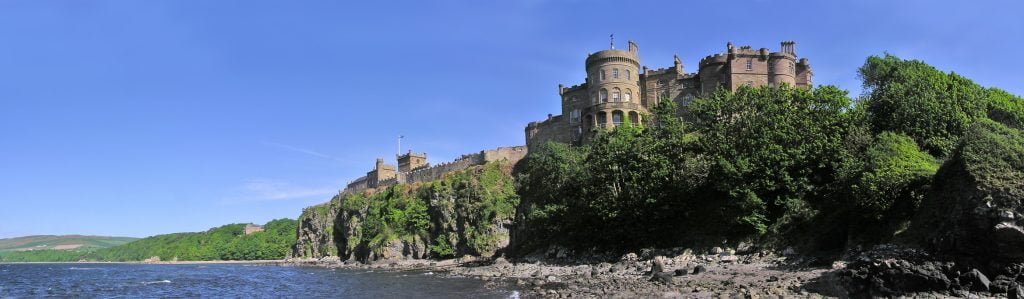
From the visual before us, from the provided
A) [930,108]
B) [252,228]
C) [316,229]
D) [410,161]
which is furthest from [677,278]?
[252,228]

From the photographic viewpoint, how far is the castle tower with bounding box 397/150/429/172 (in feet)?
356

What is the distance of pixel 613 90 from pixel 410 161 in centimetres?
4492

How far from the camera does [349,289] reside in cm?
4453

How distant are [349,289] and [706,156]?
83.1ft

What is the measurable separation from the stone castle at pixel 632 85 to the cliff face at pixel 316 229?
3825cm

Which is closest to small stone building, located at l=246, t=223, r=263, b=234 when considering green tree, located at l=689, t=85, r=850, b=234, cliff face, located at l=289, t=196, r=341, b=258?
cliff face, located at l=289, t=196, r=341, b=258

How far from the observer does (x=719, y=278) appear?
3127 centimetres

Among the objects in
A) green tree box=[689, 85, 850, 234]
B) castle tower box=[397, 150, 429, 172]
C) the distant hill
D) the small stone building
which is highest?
castle tower box=[397, 150, 429, 172]

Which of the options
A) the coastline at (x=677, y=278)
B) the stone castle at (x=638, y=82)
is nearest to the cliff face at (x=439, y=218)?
the stone castle at (x=638, y=82)

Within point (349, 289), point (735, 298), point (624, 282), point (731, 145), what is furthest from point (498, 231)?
point (735, 298)

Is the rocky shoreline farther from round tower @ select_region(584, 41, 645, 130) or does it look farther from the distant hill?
the distant hill

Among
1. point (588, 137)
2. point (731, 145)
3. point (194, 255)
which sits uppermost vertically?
point (588, 137)

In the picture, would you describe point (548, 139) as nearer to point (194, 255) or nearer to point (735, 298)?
point (735, 298)

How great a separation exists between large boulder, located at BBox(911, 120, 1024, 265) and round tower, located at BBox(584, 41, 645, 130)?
45031mm
